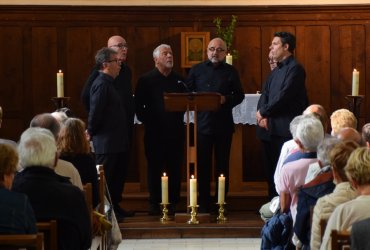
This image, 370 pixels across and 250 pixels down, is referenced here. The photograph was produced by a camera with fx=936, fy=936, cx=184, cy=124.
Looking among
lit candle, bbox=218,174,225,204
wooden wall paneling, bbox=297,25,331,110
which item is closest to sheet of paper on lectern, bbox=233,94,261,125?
lit candle, bbox=218,174,225,204

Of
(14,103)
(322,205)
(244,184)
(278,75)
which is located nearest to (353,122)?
(278,75)

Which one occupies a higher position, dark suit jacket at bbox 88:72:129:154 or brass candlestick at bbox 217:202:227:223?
dark suit jacket at bbox 88:72:129:154

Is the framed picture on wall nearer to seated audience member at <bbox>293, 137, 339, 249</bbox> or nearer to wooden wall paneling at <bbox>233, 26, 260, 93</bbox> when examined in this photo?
wooden wall paneling at <bbox>233, 26, 260, 93</bbox>

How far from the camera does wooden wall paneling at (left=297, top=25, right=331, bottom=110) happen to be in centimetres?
1134

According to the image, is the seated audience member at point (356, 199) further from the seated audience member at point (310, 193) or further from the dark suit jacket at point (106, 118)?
the dark suit jacket at point (106, 118)

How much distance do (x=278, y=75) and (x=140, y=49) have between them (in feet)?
9.04

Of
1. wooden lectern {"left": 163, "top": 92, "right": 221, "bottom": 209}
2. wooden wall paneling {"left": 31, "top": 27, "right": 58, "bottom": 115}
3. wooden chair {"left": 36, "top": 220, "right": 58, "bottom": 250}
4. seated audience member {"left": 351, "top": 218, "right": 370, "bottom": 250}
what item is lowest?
wooden chair {"left": 36, "top": 220, "right": 58, "bottom": 250}

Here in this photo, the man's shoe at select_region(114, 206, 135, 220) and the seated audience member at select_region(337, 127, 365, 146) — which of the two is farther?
the man's shoe at select_region(114, 206, 135, 220)

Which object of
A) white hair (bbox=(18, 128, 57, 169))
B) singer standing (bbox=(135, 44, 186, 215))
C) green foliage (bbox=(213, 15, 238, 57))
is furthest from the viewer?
green foliage (bbox=(213, 15, 238, 57))

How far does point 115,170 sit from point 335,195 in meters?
4.05

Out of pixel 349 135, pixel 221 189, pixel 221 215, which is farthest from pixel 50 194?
pixel 221 215

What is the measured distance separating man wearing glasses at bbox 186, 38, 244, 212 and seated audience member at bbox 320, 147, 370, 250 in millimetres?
4399

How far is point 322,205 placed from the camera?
4.94 metres

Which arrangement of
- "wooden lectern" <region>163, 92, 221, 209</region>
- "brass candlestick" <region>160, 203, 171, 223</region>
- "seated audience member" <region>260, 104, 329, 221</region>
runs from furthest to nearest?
"brass candlestick" <region>160, 203, 171, 223</region> → "wooden lectern" <region>163, 92, 221, 209</region> → "seated audience member" <region>260, 104, 329, 221</region>
